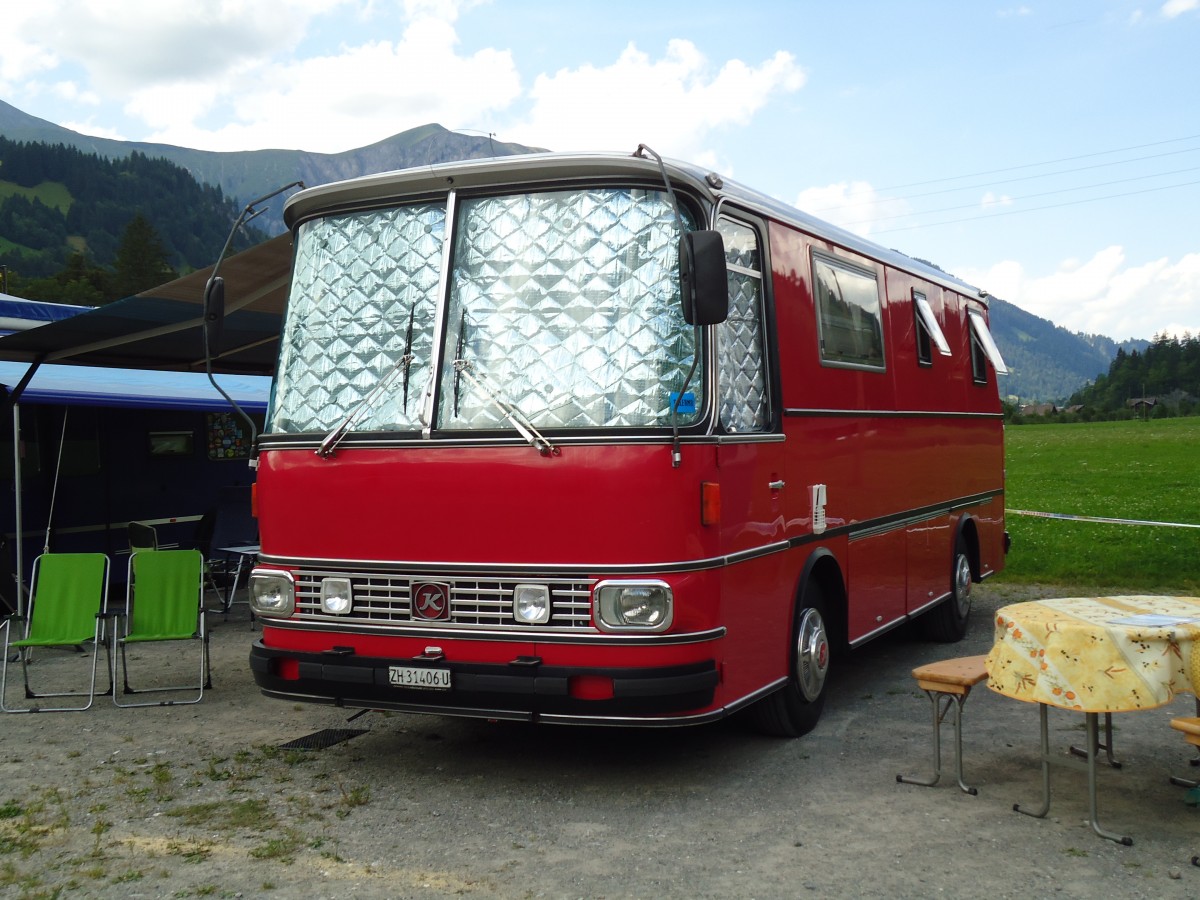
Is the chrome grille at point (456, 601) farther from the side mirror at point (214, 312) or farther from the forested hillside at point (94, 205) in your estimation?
the forested hillside at point (94, 205)

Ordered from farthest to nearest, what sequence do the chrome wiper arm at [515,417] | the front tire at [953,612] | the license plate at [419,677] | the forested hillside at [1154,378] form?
the forested hillside at [1154,378]
the front tire at [953,612]
the license plate at [419,677]
the chrome wiper arm at [515,417]

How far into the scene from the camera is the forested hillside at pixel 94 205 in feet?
360

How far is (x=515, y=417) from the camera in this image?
580 cm

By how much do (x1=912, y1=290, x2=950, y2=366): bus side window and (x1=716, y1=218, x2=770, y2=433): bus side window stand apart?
3260mm

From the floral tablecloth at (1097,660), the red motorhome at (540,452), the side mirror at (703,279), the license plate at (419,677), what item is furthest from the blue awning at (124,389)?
the floral tablecloth at (1097,660)

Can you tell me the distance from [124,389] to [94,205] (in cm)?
11518

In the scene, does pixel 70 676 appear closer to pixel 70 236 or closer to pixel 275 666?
pixel 275 666

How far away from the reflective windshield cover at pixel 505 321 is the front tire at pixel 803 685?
1.84 metres

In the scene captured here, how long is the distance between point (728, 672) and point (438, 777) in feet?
5.19

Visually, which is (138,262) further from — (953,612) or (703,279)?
(703,279)

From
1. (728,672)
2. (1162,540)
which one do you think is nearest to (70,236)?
(1162,540)

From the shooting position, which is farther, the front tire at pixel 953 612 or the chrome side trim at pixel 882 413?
the front tire at pixel 953 612

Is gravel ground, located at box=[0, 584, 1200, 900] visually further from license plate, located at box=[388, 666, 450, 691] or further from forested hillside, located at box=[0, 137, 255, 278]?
forested hillside, located at box=[0, 137, 255, 278]

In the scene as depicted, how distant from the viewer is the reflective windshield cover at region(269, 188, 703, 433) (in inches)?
228
